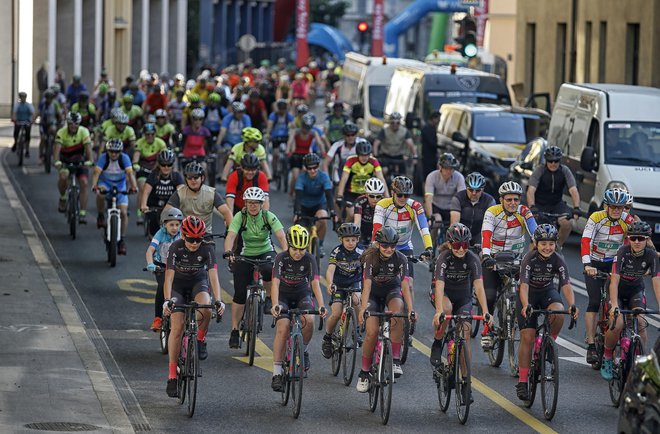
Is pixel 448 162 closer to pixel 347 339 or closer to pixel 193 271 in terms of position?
pixel 347 339

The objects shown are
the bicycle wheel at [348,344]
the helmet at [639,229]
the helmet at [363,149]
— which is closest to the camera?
the helmet at [639,229]

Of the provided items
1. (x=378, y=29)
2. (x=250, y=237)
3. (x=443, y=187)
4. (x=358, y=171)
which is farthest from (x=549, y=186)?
(x=378, y=29)

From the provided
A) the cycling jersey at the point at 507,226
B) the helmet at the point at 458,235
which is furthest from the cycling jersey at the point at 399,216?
the helmet at the point at 458,235

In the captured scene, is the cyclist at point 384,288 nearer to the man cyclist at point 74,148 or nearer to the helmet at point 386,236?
the helmet at point 386,236

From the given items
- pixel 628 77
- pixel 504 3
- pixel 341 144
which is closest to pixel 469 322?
pixel 341 144

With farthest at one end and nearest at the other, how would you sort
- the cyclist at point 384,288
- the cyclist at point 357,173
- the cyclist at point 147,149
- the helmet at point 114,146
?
the cyclist at point 147,149, the helmet at point 114,146, the cyclist at point 357,173, the cyclist at point 384,288

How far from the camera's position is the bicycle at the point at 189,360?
13180mm

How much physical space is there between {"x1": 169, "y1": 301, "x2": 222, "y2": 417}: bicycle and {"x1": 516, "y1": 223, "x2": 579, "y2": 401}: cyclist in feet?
8.16

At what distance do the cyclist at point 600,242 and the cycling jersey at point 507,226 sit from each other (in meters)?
0.78

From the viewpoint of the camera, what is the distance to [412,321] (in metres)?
13.5

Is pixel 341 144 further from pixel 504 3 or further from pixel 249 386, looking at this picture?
pixel 504 3

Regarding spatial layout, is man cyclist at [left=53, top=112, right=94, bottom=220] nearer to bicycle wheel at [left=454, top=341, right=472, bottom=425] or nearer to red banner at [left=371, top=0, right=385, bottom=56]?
bicycle wheel at [left=454, top=341, right=472, bottom=425]

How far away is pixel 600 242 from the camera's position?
49.9 feet

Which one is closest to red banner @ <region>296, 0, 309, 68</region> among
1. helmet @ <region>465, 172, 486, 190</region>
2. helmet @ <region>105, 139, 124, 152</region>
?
helmet @ <region>105, 139, 124, 152</region>
